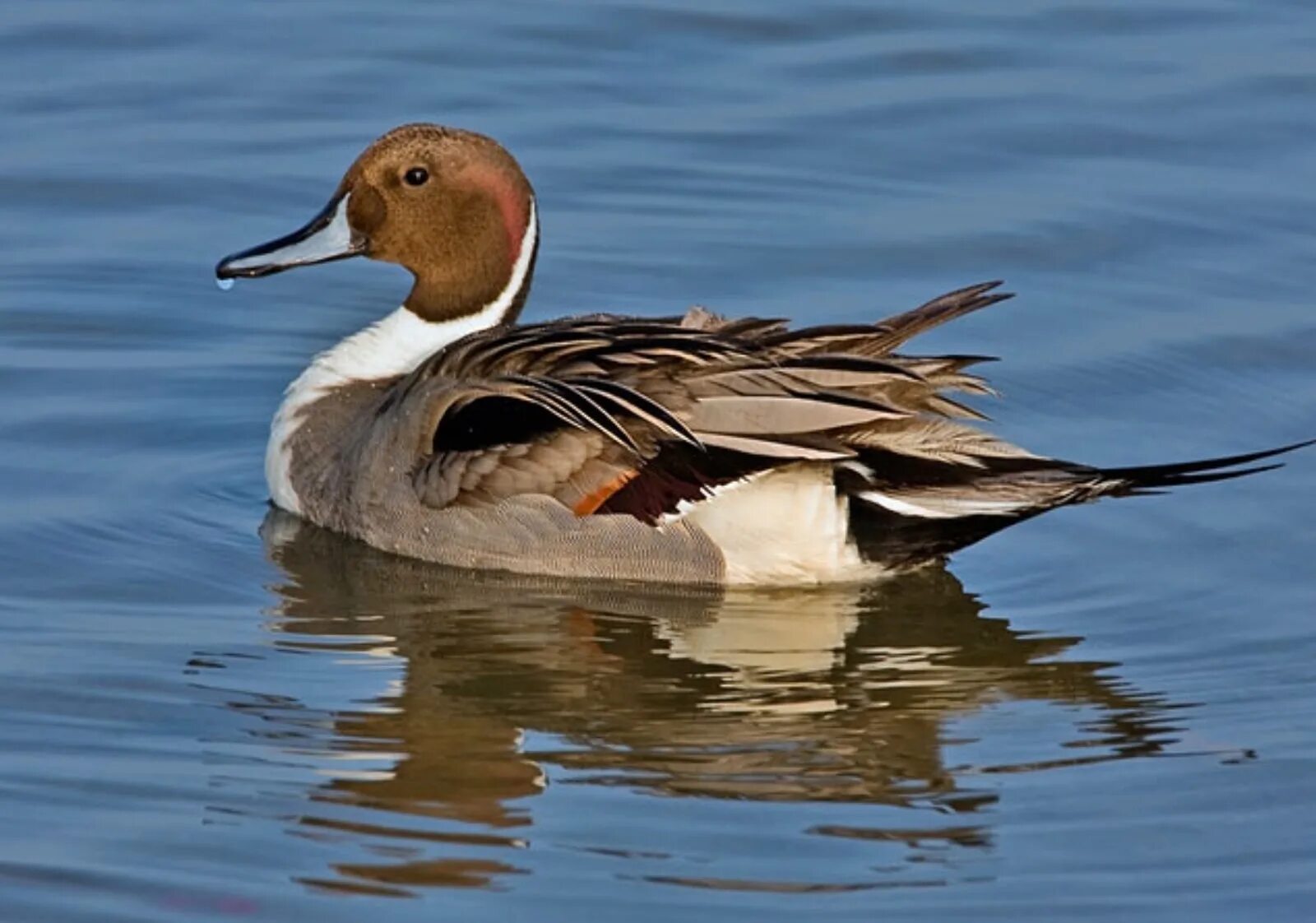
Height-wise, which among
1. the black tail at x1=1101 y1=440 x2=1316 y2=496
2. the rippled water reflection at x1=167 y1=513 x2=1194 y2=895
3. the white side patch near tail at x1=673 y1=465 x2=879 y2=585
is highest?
the black tail at x1=1101 y1=440 x2=1316 y2=496

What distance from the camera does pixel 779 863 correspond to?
224 inches

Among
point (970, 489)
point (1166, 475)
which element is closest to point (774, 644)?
point (970, 489)

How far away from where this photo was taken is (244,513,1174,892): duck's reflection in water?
6035mm

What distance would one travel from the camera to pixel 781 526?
24.9ft

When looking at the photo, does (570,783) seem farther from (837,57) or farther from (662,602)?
(837,57)

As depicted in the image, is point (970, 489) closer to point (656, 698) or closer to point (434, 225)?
point (656, 698)

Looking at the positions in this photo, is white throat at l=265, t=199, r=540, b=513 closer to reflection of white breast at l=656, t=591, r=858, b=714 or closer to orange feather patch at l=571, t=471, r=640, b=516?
orange feather patch at l=571, t=471, r=640, b=516

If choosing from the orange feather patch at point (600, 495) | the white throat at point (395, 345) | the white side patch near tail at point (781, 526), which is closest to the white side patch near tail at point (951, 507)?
the white side patch near tail at point (781, 526)

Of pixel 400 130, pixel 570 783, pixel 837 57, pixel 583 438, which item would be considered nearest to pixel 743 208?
pixel 837 57

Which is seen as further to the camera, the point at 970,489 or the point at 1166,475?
the point at 970,489

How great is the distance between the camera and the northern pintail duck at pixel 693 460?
7.41 meters

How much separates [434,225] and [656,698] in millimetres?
2094

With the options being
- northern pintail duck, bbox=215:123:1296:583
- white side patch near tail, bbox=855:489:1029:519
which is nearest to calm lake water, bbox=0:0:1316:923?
northern pintail duck, bbox=215:123:1296:583

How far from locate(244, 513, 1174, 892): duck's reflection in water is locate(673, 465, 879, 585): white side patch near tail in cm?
7
